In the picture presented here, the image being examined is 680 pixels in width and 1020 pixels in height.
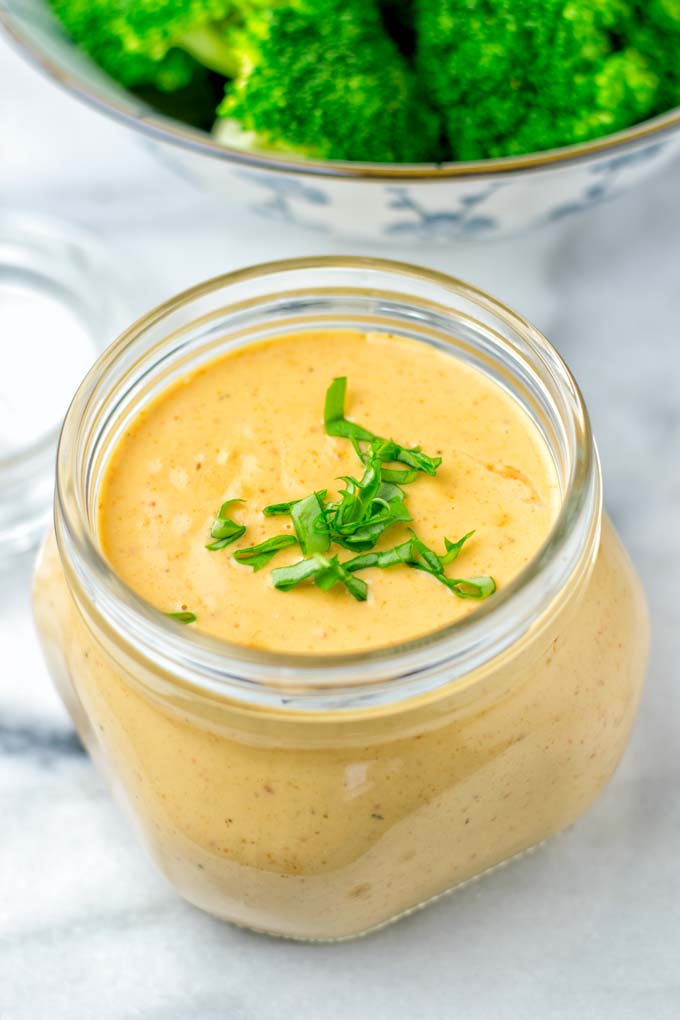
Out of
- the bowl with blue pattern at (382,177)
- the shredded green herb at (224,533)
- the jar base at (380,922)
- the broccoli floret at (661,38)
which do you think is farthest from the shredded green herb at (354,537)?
the broccoli floret at (661,38)

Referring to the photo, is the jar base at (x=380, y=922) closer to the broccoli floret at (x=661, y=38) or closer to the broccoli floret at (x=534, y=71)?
the broccoli floret at (x=534, y=71)

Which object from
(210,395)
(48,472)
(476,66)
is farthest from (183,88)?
(210,395)

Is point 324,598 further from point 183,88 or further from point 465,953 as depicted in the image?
point 183,88

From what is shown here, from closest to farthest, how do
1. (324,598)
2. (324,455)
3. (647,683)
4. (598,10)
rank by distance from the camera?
(324,598) < (324,455) < (647,683) < (598,10)

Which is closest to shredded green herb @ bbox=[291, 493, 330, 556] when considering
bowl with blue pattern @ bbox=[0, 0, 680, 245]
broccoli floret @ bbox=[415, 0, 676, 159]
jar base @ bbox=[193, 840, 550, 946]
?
jar base @ bbox=[193, 840, 550, 946]

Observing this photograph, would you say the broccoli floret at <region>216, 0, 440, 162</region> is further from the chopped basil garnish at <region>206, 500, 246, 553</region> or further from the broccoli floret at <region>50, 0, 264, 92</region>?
the chopped basil garnish at <region>206, 500, 246, 553</region>

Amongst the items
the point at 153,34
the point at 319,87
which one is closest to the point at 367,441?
the point at 319,87
